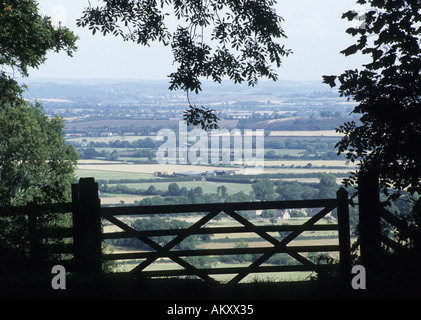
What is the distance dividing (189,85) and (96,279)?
13.6 ft

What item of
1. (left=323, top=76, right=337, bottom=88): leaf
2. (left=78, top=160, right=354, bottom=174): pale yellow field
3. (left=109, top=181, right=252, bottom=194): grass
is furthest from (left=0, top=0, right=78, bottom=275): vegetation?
(left=78, top=160, right=354, bottom=174): pale yellow field

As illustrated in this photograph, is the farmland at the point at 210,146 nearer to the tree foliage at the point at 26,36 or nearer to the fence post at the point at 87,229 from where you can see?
the tree foliage at the point at 26,36

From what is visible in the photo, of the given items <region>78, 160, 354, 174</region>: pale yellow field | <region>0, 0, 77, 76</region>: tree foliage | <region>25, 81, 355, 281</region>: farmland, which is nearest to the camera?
<region>0, 0, 77, 76</region>: tree foliage

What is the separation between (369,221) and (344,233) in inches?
16.6

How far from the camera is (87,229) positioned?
7816 mm

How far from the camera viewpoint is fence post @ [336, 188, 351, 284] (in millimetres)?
7719

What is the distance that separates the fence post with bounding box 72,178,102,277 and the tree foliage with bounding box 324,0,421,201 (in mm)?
3628

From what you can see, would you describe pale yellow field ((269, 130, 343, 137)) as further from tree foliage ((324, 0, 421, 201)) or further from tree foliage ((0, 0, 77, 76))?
tree foliage ((324, 0, 421, 201))

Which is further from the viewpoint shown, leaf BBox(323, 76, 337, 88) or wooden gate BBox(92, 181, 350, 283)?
wooden gate BBox(92, 181, 350, 283)

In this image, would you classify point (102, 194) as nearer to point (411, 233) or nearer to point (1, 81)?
point (1, 81)

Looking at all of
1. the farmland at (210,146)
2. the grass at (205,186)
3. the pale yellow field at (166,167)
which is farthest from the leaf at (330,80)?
the pale yellow field at (166,167)

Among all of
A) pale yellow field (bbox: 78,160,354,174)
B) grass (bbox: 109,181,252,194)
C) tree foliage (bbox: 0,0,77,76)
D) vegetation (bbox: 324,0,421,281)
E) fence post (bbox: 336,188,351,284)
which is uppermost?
tree foliage (bbox: 0,0,77,76)
